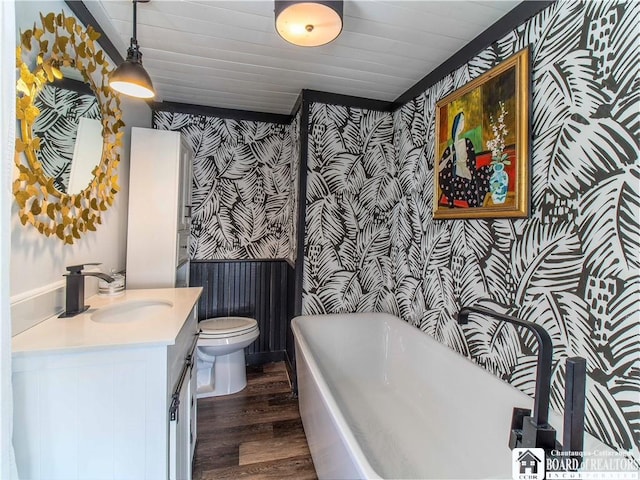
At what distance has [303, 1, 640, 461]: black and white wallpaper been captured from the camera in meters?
1.02

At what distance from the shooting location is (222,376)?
235cm

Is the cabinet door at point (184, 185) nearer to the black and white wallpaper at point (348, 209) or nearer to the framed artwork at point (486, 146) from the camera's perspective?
the black and white wallpaper at point (348, 209)

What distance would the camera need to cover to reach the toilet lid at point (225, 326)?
2250 mm

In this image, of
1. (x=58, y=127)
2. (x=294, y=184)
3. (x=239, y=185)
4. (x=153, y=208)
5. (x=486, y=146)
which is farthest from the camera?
(x=239, y=185)

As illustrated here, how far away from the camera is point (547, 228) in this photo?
1.28 m

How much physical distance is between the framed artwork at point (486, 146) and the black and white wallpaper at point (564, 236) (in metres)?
0.06

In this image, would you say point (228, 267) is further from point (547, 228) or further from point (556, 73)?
point (556, 73)

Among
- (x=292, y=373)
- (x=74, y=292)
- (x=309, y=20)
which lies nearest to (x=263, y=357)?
(x=292, y=373)

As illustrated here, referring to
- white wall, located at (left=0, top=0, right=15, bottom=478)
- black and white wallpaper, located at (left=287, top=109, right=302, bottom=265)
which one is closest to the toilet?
black and white wallpaper, located at (left=287, top=109, right=302, bottom=265)

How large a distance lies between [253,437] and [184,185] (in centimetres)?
182

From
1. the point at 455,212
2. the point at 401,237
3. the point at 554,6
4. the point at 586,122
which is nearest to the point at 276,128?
the point at 401,237

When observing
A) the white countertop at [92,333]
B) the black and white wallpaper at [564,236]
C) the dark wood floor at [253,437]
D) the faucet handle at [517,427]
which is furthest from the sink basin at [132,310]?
the black and white wallpaper at [564,236]

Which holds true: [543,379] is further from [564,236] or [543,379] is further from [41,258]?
[41,258]

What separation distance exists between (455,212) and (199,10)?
172 centimetres
